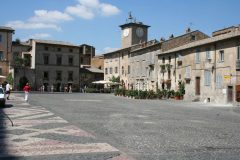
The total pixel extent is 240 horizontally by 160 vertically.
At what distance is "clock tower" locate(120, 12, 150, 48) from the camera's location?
73750mm

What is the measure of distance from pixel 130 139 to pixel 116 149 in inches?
67.1

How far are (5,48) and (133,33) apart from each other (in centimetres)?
2468

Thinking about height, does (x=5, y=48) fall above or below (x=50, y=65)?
above

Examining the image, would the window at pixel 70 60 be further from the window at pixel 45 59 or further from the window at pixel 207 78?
the window at pixel 207 78

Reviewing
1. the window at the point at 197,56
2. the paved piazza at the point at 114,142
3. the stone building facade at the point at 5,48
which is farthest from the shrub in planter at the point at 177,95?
the stone building facade at the point at 5,48

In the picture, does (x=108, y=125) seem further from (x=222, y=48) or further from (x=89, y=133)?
(x=222, y=48)

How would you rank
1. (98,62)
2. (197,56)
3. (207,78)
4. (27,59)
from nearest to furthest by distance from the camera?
(207,78) → (197,56) → (27,59) → (98,62)

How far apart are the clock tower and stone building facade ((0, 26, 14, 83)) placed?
72.5ft

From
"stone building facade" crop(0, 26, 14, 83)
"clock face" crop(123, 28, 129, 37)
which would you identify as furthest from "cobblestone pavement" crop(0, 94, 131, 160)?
"clock face" crop(123, 28, 129, 37)

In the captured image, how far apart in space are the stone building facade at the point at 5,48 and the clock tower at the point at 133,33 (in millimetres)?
22102

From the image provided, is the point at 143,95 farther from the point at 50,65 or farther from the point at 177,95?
the point at 50,65

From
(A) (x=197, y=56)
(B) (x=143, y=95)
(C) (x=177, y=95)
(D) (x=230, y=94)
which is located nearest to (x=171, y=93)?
(C) (x=177, y=95)

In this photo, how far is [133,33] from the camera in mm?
73938

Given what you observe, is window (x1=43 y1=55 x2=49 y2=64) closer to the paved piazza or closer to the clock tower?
the clock tower
